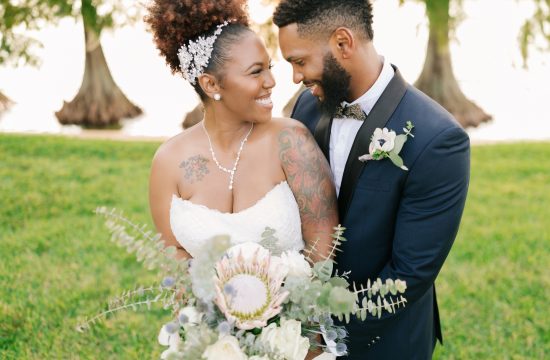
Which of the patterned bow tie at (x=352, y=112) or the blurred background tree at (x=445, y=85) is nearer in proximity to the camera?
the patterned bow tie at (x=352, y=112)

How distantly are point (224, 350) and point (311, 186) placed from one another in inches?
44.7

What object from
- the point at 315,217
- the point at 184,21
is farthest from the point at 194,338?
the point at 184,21

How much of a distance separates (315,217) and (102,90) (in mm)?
15053

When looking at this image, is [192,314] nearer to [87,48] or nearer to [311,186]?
[311,186]

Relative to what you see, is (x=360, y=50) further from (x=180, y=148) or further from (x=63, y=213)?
(x=63, y=213)

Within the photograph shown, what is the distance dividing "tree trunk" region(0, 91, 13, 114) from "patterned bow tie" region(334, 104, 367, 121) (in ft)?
50.2

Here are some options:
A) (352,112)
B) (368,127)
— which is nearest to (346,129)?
(352,112)

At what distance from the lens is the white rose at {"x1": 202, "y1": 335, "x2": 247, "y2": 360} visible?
1950 millimetres

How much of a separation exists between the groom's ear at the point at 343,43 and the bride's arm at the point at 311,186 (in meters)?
0.44

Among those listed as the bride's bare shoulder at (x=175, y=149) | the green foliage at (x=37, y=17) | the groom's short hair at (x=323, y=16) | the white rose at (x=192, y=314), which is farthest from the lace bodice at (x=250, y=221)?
the green foliage at (x=37, y=17)

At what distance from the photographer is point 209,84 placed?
303cm

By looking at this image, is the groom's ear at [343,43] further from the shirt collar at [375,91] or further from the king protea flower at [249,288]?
the king protea flower at [249,288]

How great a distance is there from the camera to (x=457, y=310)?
5.77 metres

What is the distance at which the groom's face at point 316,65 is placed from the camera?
9.82 feet
